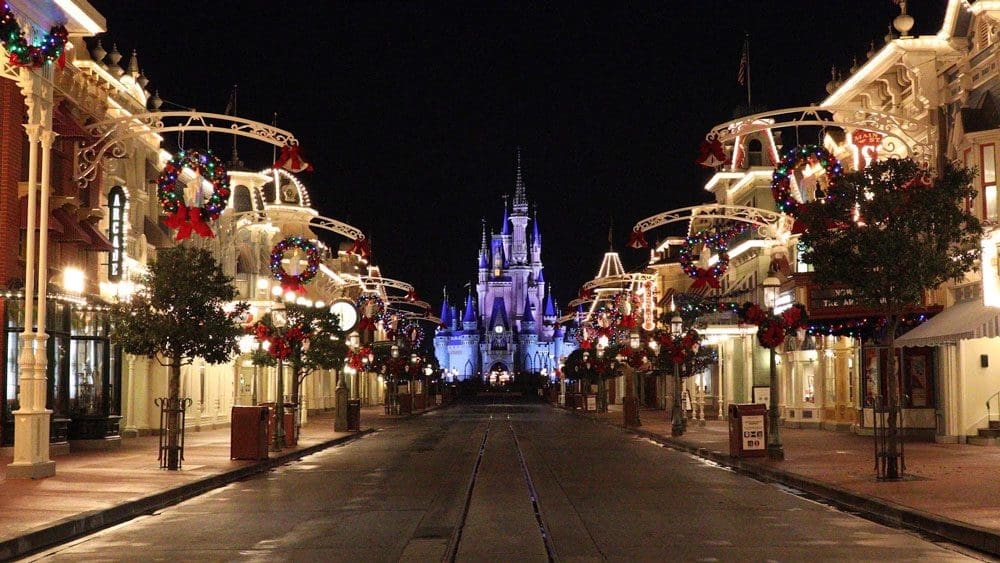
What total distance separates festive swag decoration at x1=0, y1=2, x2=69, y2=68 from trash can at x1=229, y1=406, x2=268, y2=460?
10.7 m

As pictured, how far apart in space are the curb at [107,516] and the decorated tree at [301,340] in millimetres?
7028

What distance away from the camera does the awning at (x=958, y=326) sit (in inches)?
1138

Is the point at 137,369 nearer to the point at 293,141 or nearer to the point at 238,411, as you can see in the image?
the point at 238,411

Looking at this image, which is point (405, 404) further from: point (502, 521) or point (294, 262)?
point (502, 521)

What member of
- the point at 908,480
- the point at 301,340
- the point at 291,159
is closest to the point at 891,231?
the point at 908,480

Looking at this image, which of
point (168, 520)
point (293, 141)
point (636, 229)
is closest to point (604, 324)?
point (636, 229)

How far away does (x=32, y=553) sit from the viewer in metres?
13.8

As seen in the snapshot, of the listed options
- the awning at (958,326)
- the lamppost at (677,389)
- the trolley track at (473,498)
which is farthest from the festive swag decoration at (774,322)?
the lamppost at (677,389)

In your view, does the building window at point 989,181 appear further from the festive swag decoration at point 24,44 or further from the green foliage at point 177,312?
the festive swag decoration at point 24,44

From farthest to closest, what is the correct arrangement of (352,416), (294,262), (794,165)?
(352,416)
(294,262)
(794,165)

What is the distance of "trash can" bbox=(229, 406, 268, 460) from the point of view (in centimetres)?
2845

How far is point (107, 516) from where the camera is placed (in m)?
16.8

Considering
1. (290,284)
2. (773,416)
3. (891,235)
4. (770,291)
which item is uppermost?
(290,284)

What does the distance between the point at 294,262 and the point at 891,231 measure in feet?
75.3
